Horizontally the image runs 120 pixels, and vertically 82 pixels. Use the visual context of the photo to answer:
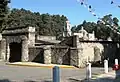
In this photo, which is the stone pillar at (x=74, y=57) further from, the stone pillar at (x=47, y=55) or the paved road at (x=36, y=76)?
the paved road at (x=36, y=76)

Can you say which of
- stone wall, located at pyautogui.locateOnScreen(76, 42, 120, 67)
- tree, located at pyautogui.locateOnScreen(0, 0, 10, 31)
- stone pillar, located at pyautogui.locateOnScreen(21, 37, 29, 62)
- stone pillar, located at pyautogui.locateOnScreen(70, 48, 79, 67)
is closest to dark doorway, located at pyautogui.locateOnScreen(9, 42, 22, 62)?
stone pillar, located at pyautogui.locateOnScreen(21, 37, 29, 62)

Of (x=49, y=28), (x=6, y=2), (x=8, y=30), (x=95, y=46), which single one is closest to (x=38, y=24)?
(x=49, y=28)

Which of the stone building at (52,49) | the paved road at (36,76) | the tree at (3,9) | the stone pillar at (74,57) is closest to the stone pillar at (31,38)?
the stone building at (52,49)

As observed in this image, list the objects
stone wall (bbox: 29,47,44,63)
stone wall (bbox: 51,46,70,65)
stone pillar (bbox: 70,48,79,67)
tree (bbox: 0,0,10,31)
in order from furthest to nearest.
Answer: stone wall (bbox: 29,47,44,63) → stone wall (bbox: 51,46,70,65) → stone pillar (bbox: 70,48,79,67) → tree (bbox: 0,0,10,31)

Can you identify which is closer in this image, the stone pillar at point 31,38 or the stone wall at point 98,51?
the stone wall at point 98,51

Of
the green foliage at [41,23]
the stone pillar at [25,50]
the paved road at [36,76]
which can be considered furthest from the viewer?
the green foliage at [41,23]

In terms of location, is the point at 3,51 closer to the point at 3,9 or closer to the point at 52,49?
the point at 52,49

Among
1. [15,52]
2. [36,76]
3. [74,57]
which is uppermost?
[15,52]

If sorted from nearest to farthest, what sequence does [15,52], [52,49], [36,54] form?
[52,49] → [36,54] → [15,52]

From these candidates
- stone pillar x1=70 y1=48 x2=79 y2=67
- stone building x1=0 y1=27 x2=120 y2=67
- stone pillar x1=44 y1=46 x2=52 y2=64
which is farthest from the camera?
stone pillar x1=44 y1=46 x2=52 y2=64

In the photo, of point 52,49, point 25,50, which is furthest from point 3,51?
point 52,49

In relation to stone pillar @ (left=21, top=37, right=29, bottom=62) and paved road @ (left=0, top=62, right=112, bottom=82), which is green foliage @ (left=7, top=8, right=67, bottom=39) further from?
paved road @ (left=0, top=62, right=112, bottom=82)

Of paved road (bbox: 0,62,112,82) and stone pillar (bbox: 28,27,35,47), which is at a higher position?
stone pillar (bbox: 28,27,35,47)

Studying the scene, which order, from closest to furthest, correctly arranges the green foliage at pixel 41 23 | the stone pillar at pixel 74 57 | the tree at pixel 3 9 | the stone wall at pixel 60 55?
the tree at pixel 3 9
the stone pillar at pixel 74 57
the stone wall at pixel 60 55
the green foliage at pixel 41 23
